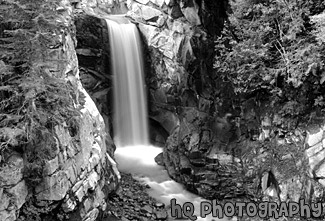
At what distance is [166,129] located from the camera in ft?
51.4

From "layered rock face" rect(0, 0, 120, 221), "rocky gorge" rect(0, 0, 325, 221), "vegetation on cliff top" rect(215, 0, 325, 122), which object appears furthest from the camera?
"vegetation on cliff top" rect(215, 0, 325, 122)

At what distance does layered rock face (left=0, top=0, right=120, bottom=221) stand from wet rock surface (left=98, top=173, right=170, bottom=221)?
3.19ft

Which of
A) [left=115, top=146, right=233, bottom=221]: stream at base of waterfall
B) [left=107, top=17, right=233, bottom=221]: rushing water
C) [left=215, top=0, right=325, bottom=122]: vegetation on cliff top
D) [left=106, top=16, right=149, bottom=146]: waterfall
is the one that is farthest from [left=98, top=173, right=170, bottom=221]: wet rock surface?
[left=215, top=0, right=325, bottom=122]: vegetation on cliff top

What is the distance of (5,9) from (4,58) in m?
1.01

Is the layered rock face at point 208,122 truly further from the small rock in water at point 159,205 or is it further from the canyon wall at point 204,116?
the small rock in water at point 159,205

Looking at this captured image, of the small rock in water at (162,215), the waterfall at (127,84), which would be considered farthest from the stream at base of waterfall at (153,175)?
the waterfall at (127,84)

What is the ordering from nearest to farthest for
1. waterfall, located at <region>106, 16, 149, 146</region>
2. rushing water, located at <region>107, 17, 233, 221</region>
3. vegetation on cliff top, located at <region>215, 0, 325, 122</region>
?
vegetation on cliff top, located at <region>215, 0, 325, 122</region>
rushing water, located at <region>107, 17, 233, 221</region>
waterfall, located at <region>106, 16, 149, 146</region>

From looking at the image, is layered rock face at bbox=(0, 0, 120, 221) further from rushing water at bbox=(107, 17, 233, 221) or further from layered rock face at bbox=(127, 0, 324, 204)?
rushing water at bbox=(107, 17, 233, 221)

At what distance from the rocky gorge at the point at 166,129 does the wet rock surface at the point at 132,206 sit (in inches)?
4.2

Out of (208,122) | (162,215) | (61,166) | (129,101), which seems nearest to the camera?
(61,166)

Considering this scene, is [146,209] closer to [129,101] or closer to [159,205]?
[159,205]

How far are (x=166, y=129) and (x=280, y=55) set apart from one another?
7.35 metres

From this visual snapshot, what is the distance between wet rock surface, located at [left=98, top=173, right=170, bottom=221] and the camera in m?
9.24

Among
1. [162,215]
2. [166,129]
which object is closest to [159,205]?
[162,215]
